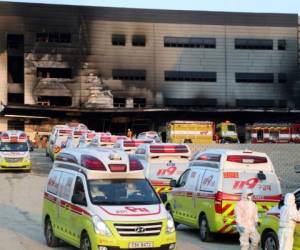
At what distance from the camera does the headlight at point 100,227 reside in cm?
1098

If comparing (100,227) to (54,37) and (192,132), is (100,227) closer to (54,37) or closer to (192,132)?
(192,132)

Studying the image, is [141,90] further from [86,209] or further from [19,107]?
[86,209]

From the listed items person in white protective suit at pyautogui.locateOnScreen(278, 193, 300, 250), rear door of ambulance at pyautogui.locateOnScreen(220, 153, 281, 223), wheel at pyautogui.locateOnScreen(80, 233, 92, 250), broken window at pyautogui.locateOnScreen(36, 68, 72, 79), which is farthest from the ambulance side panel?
broken window at pyautogui.locateOnScreen(36, 68, 72, 79)

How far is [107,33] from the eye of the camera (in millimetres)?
83000

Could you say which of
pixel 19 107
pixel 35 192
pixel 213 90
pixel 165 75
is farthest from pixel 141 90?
pixel 35 192

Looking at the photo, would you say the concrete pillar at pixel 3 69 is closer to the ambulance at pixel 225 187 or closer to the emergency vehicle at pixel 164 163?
the emergency vehicle at pixel 164 163

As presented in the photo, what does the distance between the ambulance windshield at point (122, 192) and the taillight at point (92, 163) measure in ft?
0.94

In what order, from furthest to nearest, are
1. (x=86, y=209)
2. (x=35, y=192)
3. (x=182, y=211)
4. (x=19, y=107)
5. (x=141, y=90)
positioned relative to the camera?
(x=141, y=90) < (x=19, y=107) < (x=35, y=192) < (x=182, y=211) < (x=86, y=209)

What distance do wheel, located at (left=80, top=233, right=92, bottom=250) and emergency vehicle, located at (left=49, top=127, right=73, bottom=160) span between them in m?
32.6

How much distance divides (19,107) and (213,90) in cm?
2640

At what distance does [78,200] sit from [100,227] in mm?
1221

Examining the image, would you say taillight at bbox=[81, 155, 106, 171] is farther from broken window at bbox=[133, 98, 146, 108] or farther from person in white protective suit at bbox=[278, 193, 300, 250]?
broken window at bbox=[133, 98, 146, 108]

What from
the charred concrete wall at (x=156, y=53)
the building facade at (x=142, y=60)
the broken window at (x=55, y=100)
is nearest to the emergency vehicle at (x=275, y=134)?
the building facade at (x=142, y=60)

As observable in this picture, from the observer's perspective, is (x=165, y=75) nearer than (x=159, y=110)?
No
